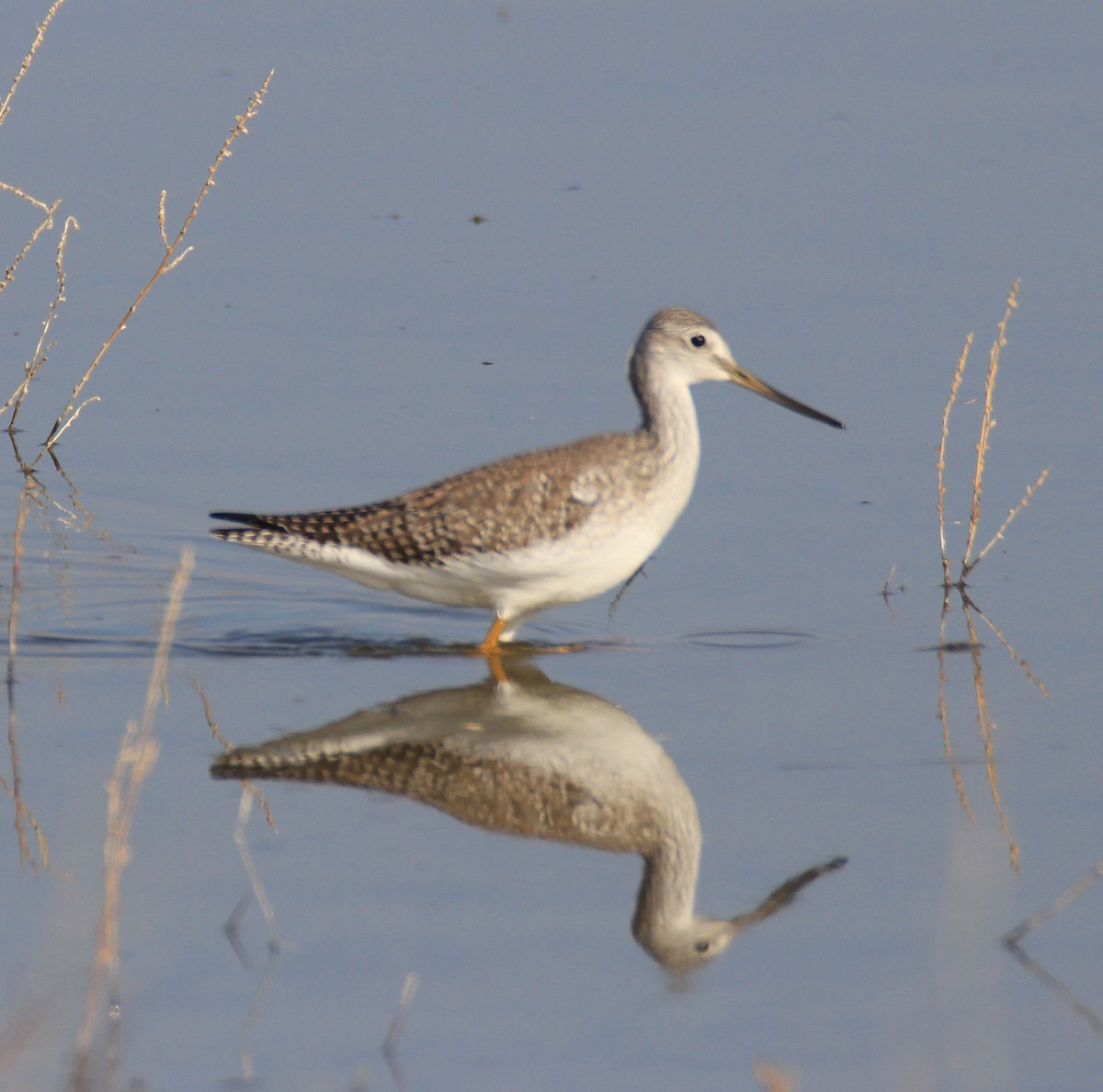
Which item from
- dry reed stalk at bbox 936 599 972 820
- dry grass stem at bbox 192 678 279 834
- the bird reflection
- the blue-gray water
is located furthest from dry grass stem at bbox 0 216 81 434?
dry reed stalk at bbox 936 599 972 820

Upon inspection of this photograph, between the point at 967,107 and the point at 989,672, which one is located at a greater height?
the point at 967,107

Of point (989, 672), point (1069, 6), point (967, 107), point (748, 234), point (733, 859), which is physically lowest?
point (733, 859)

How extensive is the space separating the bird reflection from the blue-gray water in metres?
0.10

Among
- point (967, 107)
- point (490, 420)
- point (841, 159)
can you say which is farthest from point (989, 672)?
point (967, 107)

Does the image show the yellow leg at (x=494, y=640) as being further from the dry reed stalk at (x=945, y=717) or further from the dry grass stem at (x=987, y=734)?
the dry grass stem at (x=987, y=734)

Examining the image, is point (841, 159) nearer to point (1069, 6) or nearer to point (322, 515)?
point (1069, 6)

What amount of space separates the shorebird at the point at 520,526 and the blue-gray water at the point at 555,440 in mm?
352

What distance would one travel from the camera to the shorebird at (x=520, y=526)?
810 cm

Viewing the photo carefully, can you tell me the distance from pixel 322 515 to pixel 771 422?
10.1ft

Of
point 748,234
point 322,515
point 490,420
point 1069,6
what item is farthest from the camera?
point 1069,6

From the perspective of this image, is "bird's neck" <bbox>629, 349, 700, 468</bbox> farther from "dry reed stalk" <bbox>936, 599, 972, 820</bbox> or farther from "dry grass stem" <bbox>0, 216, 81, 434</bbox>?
"dry grass stem" <bbox>0, 216, 81, 434</bbox>

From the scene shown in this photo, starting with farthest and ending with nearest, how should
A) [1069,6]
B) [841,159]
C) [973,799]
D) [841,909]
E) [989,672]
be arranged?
[1069,6], [841,159], [989,672], [973,799], [841,909]

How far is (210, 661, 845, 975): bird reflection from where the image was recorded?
5914 mm

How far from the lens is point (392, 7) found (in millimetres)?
16531
